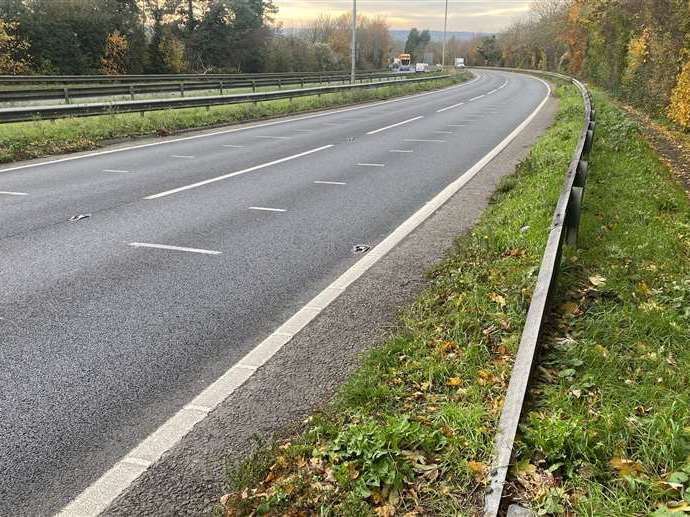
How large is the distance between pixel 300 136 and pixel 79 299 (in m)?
12.3

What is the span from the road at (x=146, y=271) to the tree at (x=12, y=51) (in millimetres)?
29648

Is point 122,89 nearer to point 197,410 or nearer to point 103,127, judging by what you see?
point 103,127

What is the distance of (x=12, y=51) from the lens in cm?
3806

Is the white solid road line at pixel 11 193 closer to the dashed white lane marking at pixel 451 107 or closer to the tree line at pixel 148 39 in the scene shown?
the dashed white lane marking at pixel 451 107

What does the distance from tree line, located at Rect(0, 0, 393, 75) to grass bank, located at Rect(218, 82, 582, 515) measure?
40.8 metres

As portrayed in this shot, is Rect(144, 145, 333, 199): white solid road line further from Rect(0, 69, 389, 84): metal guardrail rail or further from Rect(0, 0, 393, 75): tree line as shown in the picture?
Result: Rect(0, 0, 393, 75): tree line

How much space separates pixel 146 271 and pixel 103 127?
459 inches

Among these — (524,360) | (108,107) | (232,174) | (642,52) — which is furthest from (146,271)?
(642,52)

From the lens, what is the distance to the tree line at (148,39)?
131ft

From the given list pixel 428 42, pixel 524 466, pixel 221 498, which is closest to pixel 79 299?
pixel 221 498

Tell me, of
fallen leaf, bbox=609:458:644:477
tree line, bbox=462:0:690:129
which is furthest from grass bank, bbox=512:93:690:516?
tree line, bbox=462:0:690:129

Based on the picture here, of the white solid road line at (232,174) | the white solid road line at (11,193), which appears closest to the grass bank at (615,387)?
the white solid road line at (232,174)

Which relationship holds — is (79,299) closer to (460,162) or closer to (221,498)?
(221,498)

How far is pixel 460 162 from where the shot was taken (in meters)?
12.2
